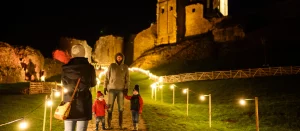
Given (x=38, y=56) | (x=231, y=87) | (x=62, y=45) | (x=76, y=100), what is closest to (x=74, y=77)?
(x=76, y=100)

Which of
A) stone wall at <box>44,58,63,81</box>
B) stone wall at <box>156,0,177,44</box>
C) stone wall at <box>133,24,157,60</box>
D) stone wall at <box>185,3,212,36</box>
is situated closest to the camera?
stone wall at <box>44,58,63,81</box>

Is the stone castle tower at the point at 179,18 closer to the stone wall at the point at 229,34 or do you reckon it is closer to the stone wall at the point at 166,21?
the stone wall at the point at 166,21

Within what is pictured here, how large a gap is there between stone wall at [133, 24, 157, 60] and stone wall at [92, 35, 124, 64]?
4.73 m

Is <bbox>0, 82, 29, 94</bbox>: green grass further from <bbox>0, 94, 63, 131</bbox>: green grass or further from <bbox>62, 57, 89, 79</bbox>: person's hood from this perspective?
<bbox>62, 57, 89, 79</bbox>: person's hood

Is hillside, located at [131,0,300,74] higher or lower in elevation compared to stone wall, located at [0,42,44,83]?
higher

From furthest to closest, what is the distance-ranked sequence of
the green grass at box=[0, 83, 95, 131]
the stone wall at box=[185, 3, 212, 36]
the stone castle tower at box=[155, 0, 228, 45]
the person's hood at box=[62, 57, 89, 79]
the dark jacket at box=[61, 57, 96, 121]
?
1. the stone castle tower at box=[155, 0, 228, 45]
2. the stone wall at box=[185, 3, 212, 36]
3. the green grass at box=[0, 83, 95, 131]
4. the person's hood at box=[62, 57, 89, 79]
5. the dark jacket at box=[61, 57, 96, 121]

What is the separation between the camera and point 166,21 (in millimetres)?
67062

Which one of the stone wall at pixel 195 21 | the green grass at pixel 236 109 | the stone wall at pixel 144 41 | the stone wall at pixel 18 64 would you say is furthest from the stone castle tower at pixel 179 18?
the green grass at pixel 236 109

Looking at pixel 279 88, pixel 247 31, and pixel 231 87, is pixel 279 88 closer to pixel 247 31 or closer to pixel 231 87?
pixel 231 87

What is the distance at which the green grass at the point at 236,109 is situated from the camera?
529 inches

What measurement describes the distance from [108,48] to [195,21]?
23.0 meters

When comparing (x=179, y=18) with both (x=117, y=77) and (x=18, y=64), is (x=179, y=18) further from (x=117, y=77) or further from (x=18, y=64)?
(x=117, y=77)

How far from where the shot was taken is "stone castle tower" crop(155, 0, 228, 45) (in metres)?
61.8

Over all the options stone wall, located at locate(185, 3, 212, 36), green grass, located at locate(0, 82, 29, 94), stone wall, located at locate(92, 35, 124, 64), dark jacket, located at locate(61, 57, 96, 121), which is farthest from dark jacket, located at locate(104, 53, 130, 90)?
stone wall, located at locate(92, 35, 124, 64)
